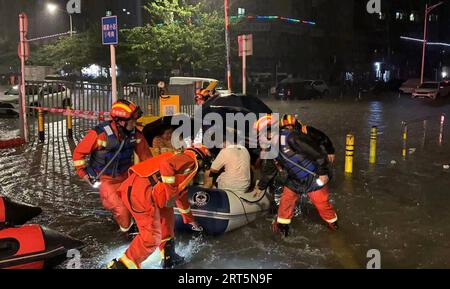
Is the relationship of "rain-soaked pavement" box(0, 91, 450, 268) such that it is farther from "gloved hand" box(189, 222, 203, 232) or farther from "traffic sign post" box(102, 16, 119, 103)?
"traffic sign post" box(102, 16, 119, 103)

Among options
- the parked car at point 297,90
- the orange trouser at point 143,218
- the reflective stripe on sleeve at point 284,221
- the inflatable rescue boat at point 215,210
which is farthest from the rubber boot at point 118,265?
the parked car at point 297,90

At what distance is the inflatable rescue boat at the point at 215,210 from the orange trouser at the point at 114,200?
0.66 metres

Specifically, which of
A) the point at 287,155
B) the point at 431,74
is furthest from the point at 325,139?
the point at 431,74

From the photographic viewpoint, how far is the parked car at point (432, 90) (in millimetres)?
33312

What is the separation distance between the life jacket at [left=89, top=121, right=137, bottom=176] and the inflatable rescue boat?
0.91m

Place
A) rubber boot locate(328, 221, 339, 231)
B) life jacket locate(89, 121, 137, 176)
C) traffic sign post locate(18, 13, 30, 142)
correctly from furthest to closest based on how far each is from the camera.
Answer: traffic sign post locate(18, 13, 30, 142), rubber boot locate(328, 221, 339, 231), life jacket locate(89, 121, 137, 176)

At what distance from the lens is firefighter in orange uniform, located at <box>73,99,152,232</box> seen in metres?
5.70

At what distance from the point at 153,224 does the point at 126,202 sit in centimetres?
36

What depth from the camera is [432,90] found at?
33.5 metres

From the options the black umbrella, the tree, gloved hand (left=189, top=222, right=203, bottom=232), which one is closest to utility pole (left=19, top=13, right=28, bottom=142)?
the black umbrella

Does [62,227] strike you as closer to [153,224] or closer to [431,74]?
[153,224]

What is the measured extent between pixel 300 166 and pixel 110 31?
21.3ft

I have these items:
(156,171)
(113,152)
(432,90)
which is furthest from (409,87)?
(156,171)

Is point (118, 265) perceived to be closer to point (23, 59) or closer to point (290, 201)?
point (290, 201)
